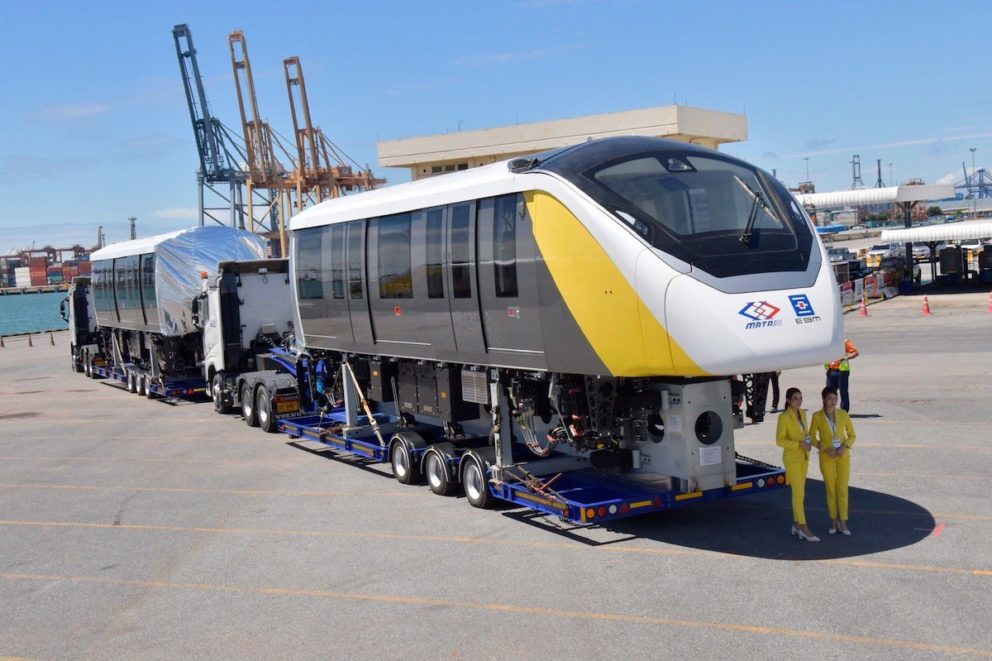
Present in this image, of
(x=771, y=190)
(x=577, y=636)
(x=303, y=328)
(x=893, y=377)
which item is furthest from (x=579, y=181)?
(x=893, y=377)

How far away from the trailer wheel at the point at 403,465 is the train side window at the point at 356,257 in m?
2.28

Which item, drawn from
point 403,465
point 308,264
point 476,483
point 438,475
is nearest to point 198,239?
point 308,264

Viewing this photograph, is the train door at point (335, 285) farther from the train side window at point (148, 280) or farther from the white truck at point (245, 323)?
the train side window at point (148, 280)

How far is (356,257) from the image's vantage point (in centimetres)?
1509

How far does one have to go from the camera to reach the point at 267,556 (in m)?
11.4

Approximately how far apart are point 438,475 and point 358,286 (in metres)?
3.10

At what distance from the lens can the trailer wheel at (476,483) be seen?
12719 mm

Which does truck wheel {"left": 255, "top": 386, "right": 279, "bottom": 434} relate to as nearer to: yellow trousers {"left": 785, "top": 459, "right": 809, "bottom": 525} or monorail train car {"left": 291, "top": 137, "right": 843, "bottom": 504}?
monorail train car {"left": 291, "top": 137, "right": 843, "bottom": 504}

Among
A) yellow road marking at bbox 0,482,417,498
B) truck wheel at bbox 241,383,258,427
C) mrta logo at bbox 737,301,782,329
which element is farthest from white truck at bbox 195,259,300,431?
mrta logo at bbox 737,301,782,329

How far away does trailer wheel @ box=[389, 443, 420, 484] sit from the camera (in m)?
14.5

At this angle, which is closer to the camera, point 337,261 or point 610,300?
point 610,300

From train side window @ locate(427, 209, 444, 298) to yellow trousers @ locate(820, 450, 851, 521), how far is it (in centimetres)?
494

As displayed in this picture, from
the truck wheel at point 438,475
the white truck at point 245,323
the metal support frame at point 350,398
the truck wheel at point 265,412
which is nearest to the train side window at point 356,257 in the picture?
the metal support frame at point 350,398

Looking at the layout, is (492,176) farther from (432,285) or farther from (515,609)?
(515,609)
